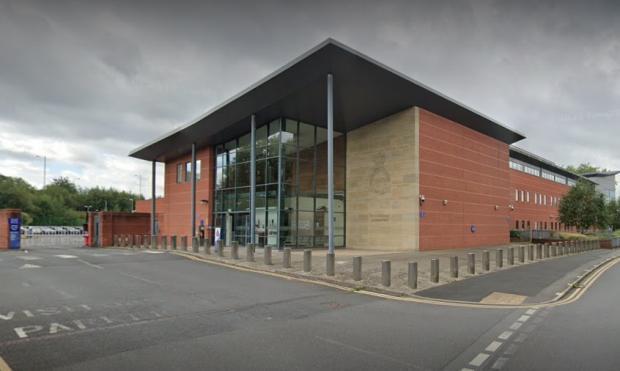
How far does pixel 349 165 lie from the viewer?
91.1 feet

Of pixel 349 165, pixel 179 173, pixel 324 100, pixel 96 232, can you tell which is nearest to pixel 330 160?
pixel 324 100

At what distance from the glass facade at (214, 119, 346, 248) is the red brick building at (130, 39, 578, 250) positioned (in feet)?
0.21

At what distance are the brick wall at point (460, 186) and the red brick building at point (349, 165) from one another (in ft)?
0.24

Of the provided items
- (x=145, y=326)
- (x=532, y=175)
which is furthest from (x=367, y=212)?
(x=532, y=175)

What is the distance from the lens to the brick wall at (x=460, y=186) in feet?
81.7

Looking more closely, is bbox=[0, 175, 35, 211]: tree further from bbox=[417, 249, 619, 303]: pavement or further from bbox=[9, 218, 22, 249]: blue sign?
bbox=[417, 249, 619, 303]: pavement

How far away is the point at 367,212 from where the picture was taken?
26.2 meters

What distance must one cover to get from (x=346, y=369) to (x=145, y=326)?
3.48m

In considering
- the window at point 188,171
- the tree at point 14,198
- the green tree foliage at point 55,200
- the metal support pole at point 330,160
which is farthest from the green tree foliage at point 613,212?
the tree at point 14,198

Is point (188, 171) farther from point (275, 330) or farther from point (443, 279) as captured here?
point (275, 330)

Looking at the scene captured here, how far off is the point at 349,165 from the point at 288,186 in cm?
495

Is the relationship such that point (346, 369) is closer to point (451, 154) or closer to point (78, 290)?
point (78, 290)

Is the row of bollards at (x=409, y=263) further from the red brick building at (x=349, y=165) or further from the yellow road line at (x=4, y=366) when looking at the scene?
the yellow road line at (x=4, y=366)

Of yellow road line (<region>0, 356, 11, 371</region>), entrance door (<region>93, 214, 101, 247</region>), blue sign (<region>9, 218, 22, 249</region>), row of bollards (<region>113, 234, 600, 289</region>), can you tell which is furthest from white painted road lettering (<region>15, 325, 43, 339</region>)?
entrance door (<region>93, 214, 101, 247</region>)
